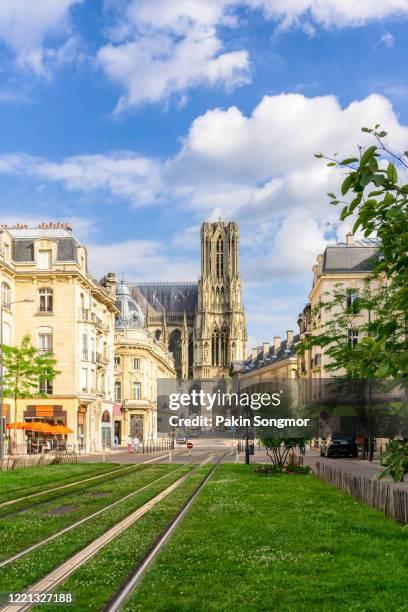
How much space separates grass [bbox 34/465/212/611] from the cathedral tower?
560ft

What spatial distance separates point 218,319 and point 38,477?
160 meters

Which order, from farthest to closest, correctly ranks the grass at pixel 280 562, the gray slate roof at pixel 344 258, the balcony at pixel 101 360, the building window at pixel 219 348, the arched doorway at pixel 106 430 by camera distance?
the building window at pixel 219 348
the arched doorway at pixel 106 430
the gray slate roof at pixel 344 258
the balcony at pixel 101 360
the grass at pixel 280 562

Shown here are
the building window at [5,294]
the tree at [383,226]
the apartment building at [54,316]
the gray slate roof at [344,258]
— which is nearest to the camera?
the tree at [383,226]

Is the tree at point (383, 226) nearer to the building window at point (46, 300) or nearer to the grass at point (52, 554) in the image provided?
the grass at point (52, 554)

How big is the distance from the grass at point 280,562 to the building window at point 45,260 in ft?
152

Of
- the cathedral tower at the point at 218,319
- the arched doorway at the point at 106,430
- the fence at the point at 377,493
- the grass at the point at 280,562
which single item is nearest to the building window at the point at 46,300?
the arched doorway at the point at 106,430

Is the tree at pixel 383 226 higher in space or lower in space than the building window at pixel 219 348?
lower

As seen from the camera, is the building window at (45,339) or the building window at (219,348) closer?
the building window at (45,339)

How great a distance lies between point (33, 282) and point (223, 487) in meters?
40.4

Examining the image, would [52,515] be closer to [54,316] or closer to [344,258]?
[54,316]

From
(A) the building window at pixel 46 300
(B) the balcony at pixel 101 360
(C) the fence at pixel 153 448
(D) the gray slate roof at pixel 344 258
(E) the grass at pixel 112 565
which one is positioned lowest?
(C) the fence at pixel 153 448

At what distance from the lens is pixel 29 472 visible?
37.7m

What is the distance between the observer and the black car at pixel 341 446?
5159 centimetres

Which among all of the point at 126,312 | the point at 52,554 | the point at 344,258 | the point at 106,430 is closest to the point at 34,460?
the point at 52,554
